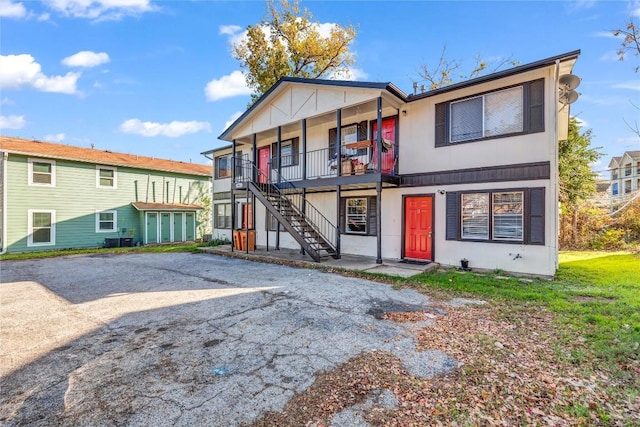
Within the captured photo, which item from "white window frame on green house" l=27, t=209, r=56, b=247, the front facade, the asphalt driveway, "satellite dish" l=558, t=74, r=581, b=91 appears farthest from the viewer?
the front facade

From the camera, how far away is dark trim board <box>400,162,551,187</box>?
783 centimetres

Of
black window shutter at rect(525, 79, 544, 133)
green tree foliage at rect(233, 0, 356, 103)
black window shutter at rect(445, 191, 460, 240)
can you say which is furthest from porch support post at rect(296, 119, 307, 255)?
green tree foliage at rect(233, 0, 356, 103)

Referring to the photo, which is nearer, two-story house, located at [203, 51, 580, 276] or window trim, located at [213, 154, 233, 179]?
two-story house, located at [203, 51, 580, 276]

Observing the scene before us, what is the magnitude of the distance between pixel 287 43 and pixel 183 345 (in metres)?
20.8

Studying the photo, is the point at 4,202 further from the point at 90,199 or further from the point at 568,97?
the point at 568,97

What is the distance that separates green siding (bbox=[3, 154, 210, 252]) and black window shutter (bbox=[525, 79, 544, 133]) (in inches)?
843

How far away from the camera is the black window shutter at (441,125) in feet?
30.8

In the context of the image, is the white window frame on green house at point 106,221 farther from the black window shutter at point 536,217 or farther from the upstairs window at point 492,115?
the black window shutter at point 536,217

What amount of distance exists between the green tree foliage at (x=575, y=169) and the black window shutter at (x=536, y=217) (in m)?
11.2

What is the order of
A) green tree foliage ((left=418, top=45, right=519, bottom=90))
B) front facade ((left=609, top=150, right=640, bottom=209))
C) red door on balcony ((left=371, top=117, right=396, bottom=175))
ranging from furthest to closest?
front facade ((left=609, top=150, right=640, bottom=209)) < green tree foliage ((left=418, top=45, right=519, bottom=90)) < red door on balcony ((left=371, top=117, right=396, bottom=175))

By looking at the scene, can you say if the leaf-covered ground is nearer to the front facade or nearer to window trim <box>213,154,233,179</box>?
window trim <box>213,154,233,179</box>

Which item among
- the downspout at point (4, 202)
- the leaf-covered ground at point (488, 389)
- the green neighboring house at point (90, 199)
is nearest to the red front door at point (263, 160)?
the green neighboring house at point (90, 199)

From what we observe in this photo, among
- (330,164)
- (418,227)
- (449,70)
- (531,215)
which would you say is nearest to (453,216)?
(418,227)

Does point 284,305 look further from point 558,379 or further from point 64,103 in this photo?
point 64,103
